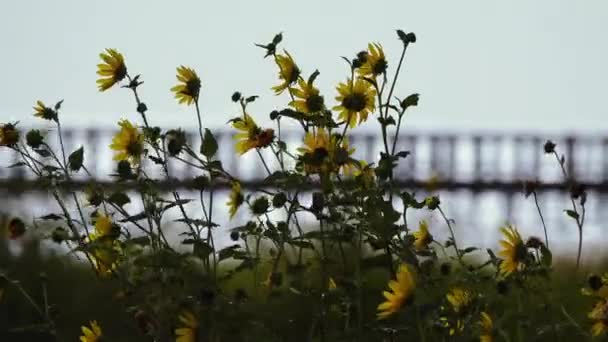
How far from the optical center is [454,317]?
7.00 feet

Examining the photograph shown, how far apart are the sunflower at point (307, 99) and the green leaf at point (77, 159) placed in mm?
393

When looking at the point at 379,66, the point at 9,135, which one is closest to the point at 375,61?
the point at 379,66

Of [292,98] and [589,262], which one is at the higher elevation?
[292,98]

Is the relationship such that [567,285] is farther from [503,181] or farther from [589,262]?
[503,181]

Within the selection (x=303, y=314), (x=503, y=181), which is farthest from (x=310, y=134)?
(x=503, y=181)

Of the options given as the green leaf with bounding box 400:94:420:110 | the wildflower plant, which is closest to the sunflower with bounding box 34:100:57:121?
the wildflower plant

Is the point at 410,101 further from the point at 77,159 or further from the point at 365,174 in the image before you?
the point at 77,159

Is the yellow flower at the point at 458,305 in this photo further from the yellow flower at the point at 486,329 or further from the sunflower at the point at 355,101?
the sunflower at the point at 355,101

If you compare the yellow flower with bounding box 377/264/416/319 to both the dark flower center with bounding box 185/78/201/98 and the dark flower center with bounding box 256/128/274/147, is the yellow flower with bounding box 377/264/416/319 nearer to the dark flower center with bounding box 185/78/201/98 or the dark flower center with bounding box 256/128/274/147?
the dark flower center with bounding box 256/128/274/147

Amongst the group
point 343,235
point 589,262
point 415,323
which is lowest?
point 589,262

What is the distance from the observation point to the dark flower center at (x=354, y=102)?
2276 mm

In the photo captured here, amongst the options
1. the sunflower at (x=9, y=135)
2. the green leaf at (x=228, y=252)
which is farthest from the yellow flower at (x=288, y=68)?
the sunflower at (x=9, y=135)

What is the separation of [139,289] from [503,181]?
25.8 ft

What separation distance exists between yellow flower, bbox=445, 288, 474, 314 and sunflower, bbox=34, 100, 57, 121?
0.84 m
